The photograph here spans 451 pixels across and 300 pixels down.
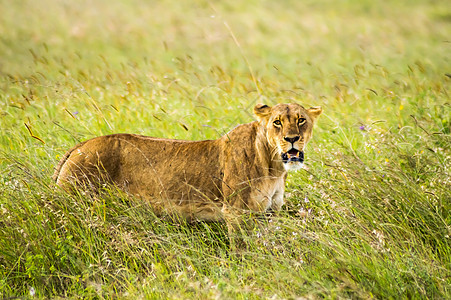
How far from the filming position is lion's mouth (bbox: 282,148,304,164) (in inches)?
182

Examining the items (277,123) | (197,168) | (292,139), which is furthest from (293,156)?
(197,168)

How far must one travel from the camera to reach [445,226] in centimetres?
434

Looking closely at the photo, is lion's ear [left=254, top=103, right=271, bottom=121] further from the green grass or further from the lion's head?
the green grass

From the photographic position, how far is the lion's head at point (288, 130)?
4625 millimetres

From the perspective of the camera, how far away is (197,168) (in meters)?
5.09

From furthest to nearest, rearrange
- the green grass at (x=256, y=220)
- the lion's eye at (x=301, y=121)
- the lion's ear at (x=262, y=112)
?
the lion's ear at (x=262, y=112), the lion's eye at (x=301, y=121), the green grass at (x=256, y=220)

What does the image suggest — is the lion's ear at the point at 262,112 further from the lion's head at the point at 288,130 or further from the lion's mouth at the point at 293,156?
the lion's mouth at the point at 293,156

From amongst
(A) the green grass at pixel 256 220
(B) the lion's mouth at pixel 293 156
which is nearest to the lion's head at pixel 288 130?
(B) the lion's mouth at pixel 293 156

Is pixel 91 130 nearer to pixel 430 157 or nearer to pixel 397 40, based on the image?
pixel 430 157

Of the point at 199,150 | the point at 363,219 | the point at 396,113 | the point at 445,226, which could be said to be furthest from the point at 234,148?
the point at 396,113

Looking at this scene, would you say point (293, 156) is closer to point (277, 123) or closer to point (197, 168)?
point (277, 123)

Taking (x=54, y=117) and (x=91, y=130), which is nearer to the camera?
(x=91, y=130)

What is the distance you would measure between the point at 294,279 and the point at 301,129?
139 centimetres

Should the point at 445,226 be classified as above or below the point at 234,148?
below
